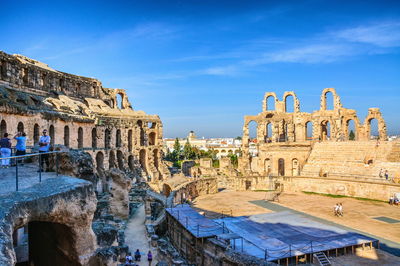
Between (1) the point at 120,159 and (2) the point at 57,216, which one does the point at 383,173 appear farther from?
(2) the point at 57,216

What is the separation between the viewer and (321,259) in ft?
41.0

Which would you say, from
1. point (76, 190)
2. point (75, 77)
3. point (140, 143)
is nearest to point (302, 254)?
point (76, 190)

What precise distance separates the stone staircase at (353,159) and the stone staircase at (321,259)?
1594 cm

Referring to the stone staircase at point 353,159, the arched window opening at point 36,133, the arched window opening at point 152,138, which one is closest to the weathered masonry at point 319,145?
the stone staircase at point 353,159

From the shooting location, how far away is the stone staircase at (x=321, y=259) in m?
12.4

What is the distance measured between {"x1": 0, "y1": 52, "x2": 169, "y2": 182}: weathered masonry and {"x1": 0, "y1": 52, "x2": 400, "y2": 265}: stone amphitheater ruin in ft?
0.34

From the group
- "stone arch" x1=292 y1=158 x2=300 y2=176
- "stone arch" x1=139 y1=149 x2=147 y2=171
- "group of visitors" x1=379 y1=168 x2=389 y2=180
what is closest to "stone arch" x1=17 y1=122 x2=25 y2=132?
"stone arch" x1=139 y1=149 x2=147 y2=171

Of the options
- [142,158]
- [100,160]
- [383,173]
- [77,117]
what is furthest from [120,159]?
[383,173]

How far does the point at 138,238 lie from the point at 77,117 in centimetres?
1356

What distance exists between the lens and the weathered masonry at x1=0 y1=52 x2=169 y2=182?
17984mm

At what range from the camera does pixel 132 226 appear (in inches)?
662

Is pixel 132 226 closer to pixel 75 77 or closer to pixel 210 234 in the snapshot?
pixel 210 234

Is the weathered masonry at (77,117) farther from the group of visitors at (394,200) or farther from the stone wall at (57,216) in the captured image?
the group of visitors at (394,200)

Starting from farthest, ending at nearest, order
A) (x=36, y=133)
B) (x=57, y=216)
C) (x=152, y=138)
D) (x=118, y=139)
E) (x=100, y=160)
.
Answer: (x=152, y=138) → (x=118, y=139) → (x=100, y=160) → (x=36, y=133) → (x=57, y=216)
